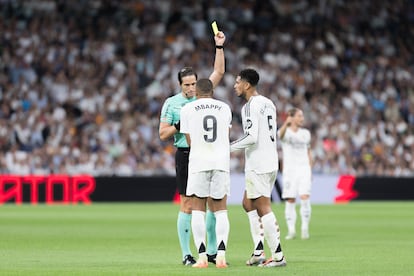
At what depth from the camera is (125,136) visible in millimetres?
35312

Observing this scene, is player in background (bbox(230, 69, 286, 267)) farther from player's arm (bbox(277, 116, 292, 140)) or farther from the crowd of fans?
the crowd of fans

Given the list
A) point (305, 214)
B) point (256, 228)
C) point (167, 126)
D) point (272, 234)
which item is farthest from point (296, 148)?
point (272, 234)

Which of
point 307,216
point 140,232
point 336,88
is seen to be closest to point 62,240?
point 140,232

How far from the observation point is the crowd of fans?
3484 cm

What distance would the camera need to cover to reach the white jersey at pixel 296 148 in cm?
2080

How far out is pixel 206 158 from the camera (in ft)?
42.3

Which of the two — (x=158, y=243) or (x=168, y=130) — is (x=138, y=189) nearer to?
(x=158, y=243)

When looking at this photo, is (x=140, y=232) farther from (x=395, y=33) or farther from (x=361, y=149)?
(x=395, y=33)

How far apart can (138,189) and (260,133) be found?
21.2m

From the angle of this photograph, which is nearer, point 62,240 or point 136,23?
point 62,240

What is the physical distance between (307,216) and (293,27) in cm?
2165

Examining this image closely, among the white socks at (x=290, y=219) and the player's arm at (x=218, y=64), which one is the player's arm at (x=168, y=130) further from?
the white socks at (x=290, y=219)

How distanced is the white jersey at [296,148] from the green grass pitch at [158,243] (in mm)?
1440

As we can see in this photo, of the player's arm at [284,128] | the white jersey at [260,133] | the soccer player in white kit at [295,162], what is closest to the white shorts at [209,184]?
the white jersey at [260,133]
